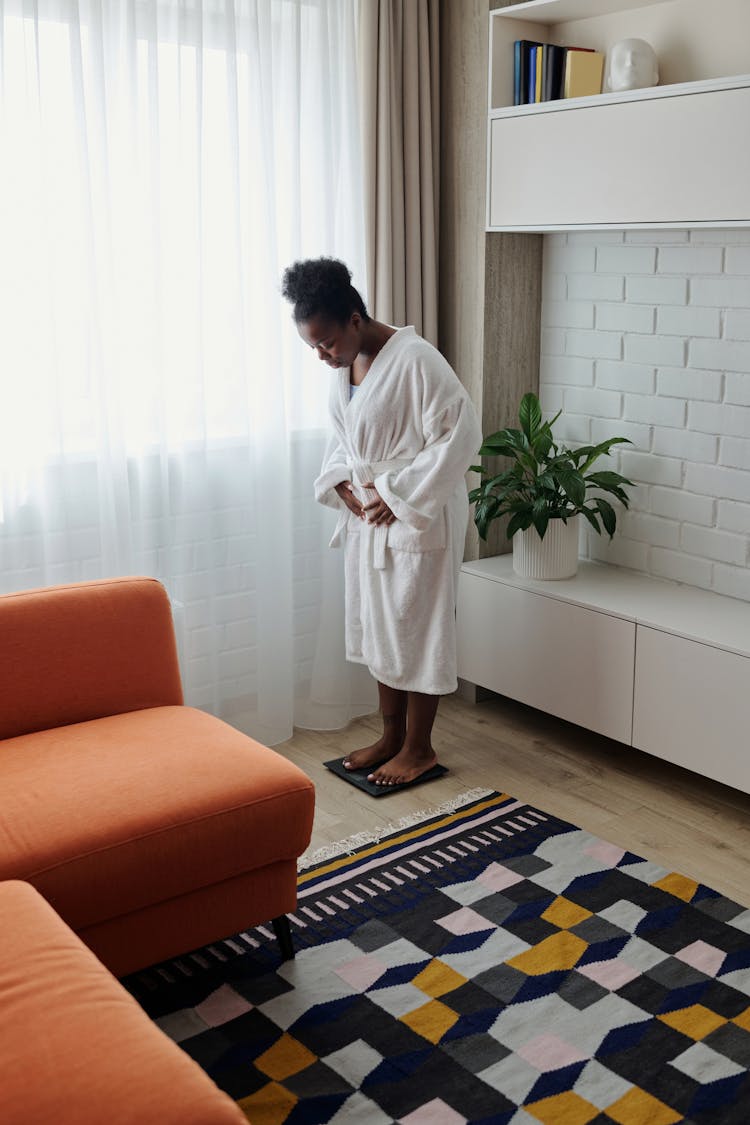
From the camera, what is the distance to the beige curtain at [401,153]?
3549mm

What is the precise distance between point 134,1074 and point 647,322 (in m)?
2.71

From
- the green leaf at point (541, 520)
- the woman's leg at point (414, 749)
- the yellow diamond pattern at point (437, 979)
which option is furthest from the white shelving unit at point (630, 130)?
the yellow diamond pattern at point (437, 979)

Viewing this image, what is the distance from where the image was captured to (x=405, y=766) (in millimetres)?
3400

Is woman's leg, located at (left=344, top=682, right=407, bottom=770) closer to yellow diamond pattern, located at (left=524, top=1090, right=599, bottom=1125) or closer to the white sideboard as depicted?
Result: the white sideboard

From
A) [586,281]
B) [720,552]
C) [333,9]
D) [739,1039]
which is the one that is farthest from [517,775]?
[333,9]

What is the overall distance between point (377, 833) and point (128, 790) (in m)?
→ 0.97

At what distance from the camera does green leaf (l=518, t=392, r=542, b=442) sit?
11.8 ft

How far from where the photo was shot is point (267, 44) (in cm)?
332

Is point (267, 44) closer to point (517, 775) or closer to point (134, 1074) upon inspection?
point (517, 775)

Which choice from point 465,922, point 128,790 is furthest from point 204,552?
point 465,922

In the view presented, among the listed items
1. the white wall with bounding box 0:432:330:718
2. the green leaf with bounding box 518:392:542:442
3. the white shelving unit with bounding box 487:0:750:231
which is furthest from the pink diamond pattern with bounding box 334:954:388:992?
the white shelving unit with bounding box 487:0:750:231

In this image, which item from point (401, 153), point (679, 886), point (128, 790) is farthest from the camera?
point (401, 153)

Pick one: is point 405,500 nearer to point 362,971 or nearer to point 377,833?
point 377,833

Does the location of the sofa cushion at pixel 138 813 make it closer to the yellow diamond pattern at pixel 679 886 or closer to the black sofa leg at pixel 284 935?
the black sofa leg at pixel 284 935
